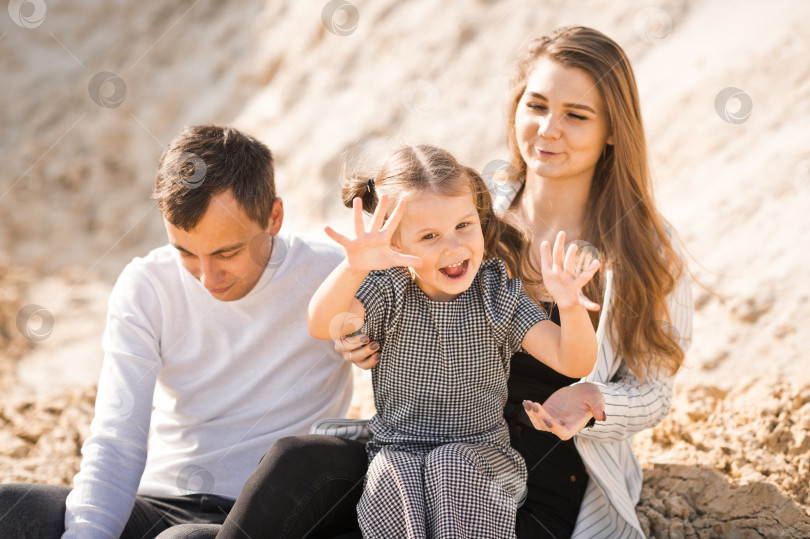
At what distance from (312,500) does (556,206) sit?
4.52 feet

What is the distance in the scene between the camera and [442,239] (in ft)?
6.65

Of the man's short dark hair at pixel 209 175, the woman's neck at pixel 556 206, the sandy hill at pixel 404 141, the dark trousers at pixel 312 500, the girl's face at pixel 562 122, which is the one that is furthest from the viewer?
the sandy hill at pixel 404 141

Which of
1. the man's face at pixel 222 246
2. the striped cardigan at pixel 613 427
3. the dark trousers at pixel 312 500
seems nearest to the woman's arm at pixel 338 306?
the dark trousers at pixel 312 500

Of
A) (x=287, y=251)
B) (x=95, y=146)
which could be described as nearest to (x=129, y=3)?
(x=95, y=146)

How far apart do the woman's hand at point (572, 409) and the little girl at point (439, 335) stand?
135 millimetres

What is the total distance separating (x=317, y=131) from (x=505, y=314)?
509cm

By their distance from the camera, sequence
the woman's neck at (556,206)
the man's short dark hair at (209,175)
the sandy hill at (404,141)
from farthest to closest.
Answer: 1. the sandy hill at (404,141)
2. the woman's neck at (556,206)
3. the man's short dark hair at (209,175)

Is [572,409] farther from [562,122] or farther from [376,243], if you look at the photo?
[562,122]

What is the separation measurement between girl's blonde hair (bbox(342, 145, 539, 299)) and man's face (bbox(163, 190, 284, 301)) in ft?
1.08

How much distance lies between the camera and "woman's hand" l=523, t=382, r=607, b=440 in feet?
6.63

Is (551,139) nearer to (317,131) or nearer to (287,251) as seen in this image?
(287,251)

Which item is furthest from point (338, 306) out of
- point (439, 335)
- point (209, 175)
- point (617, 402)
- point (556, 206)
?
point (556, 206)

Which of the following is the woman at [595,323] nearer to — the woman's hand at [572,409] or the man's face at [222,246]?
the woman's hand at [572,409]

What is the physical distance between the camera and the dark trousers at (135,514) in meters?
2.07
